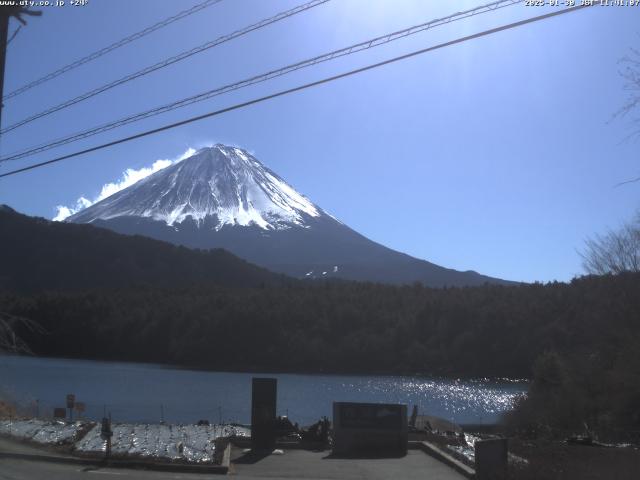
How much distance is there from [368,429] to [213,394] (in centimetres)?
3936

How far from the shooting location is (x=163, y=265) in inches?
5787

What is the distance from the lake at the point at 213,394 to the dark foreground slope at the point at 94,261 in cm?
4770

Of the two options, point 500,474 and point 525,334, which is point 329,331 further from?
point 500,474

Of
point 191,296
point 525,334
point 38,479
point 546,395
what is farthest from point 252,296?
point 38,479

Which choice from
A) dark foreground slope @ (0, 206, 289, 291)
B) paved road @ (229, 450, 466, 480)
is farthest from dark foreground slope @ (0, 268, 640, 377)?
paved road @ (229, 450, 466, 480)

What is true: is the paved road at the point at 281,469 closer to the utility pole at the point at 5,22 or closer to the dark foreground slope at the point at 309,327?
the utility pole at the point at 5,22

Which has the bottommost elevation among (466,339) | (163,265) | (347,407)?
(347,407)

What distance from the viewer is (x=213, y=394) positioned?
57156 mm

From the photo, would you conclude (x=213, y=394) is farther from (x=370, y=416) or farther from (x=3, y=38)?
(x=3, y=38)

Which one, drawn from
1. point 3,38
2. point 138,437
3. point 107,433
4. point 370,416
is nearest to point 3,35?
point 3,38

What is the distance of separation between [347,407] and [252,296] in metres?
97.8

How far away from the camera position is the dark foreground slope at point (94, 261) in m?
136

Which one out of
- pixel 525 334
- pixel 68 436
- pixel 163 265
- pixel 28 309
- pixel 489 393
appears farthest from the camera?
pixel 163 265

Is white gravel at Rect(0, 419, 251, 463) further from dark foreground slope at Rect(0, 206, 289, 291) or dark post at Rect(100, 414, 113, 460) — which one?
dark foreground slope at Rect(0, 206, 289, 291)
